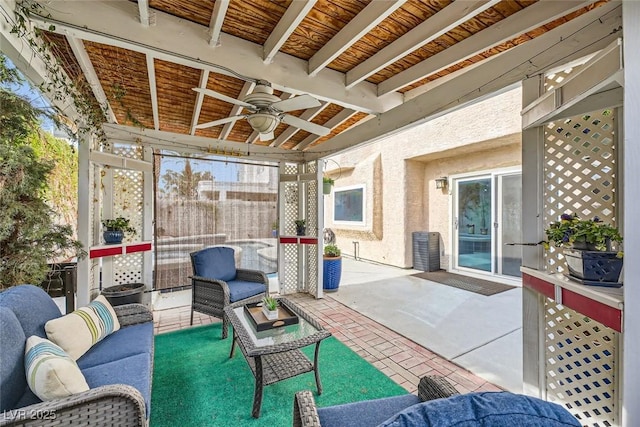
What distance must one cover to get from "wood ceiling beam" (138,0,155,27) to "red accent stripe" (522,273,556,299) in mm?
3375

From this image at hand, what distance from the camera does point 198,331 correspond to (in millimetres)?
3414

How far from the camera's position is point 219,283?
3.27 metres

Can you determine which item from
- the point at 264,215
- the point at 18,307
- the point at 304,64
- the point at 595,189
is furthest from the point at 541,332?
the point at 264,215

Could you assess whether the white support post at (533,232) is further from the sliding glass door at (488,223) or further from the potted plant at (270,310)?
the sliding glass door at (488,223)

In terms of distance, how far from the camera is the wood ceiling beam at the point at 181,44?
6.39ft

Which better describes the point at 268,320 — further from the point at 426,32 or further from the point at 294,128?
the point at 294,128

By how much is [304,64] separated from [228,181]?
9.51ft

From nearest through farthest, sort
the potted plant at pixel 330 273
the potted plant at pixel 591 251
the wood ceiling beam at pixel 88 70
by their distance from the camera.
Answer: the potted plant at pixel 591 251
the wood ceiling beam at pixel 88 70
the potted plant at pixel 330 273

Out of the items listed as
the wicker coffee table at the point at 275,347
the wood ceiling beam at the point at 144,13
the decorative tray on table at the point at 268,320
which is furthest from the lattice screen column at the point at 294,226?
the wood ceiling beam at the point at 144,13

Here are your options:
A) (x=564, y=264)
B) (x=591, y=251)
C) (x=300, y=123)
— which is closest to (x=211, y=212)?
(x=300, y=123)

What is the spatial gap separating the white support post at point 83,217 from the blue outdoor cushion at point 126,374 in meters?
1.86

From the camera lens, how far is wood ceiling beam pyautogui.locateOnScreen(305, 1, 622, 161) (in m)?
1.71

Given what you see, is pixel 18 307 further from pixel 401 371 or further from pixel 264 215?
pixel 264 215

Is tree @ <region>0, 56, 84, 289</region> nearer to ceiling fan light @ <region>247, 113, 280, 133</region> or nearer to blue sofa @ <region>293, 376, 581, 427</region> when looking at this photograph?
ceiling fan light @ <region>247, 113, 280, 133</region>
